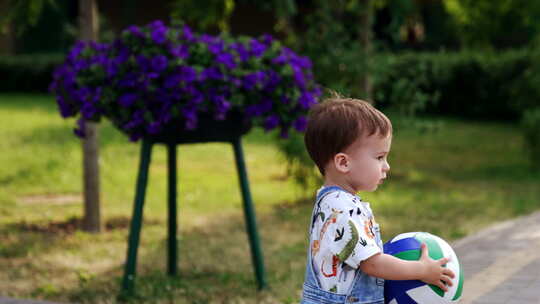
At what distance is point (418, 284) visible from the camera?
2961 millimetres

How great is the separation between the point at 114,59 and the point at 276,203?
427 cm

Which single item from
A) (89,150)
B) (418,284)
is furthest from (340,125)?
(89,150)

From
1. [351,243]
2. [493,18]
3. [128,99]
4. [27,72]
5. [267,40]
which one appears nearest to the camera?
[351,243]

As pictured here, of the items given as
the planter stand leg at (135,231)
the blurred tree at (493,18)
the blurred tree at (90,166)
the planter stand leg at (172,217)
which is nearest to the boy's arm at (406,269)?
the planter stand leg at (135,231)

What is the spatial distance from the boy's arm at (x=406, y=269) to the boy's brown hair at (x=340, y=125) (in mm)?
401

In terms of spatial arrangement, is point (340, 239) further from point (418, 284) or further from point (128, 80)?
point (128, 80)

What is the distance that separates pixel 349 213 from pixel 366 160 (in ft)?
0.66

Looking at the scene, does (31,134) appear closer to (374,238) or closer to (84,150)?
(84,150)

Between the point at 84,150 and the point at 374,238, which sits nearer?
the point at 374,238

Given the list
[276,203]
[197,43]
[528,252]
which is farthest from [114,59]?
[276,203]

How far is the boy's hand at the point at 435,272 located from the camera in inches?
115

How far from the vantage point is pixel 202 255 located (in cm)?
660

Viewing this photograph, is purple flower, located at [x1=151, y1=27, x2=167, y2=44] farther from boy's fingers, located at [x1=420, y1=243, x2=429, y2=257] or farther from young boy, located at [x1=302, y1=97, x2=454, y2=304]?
boy's fingers, located at [x1=420, y1=243, x2=429, y2=257]

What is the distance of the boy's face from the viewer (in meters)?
2.92
